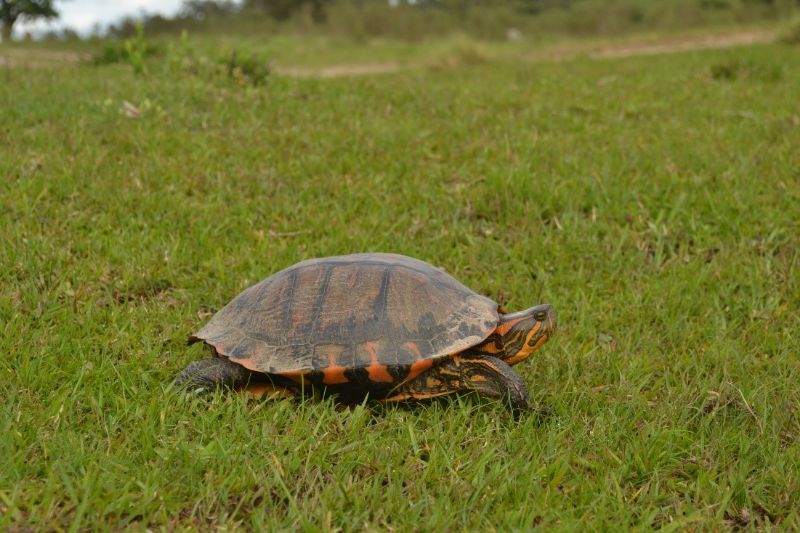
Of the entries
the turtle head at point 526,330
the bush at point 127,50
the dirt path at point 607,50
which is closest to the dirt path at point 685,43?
the dirt path at point 607,50

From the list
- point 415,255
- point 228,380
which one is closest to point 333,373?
point 228,380

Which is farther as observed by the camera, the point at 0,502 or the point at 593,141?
the point at 593,141

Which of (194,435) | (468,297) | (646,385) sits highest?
(468,297)

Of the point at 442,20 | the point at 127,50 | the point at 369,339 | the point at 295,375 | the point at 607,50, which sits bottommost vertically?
the point at 295,375

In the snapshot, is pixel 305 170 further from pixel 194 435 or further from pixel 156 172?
pixel 194 435

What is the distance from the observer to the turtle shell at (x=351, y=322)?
10.6 feet

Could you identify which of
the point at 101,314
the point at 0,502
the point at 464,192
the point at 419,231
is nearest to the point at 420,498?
the point at 0,502

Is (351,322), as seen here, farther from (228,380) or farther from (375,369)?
(228,380)

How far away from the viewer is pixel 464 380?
11.1 feet

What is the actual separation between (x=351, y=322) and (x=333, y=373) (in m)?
0.25

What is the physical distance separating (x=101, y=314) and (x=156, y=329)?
33 cm

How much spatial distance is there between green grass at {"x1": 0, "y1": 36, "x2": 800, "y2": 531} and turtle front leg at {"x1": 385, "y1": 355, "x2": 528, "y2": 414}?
10 cm

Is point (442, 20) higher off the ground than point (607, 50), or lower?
higher

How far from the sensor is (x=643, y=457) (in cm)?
312
